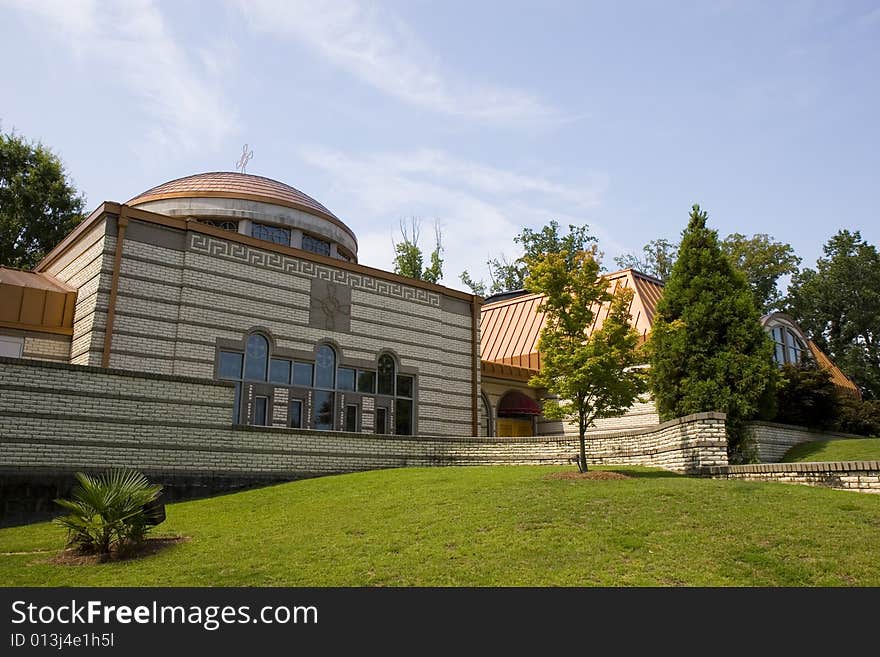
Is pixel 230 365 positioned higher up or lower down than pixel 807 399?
higher up

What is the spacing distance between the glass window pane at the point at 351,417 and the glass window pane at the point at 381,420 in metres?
0.87

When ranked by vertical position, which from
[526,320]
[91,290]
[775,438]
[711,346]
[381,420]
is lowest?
[775,438]

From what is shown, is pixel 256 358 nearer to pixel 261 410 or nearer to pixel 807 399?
pixel 261 410

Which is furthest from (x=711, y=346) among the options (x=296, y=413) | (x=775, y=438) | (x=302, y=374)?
(x=296, y=413)

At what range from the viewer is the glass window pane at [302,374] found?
21.3m

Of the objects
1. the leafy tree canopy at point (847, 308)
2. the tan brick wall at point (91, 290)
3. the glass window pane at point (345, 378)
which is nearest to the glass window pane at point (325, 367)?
the glass window pane at point (345, 378)

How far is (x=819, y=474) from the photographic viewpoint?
14.1 metres

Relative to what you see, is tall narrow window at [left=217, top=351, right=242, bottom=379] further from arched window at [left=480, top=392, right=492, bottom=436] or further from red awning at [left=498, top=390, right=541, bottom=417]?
red awning at [left=498, top=390, right=541, bottom=417]

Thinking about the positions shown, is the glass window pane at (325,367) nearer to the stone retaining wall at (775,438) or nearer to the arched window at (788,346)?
the stone retaining wall at (775,438)

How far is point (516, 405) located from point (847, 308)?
31604 millimetres

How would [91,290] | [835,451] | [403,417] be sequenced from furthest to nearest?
[403,417], [835,451], [91,290]

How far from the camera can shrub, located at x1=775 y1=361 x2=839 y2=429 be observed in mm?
Answer: 24672

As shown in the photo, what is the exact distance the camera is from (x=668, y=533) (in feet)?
32.2
